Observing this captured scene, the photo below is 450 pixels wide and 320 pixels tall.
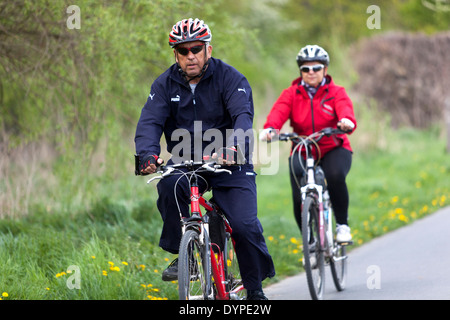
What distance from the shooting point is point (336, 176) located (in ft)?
23.4

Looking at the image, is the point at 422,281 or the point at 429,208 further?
the point at 429,208

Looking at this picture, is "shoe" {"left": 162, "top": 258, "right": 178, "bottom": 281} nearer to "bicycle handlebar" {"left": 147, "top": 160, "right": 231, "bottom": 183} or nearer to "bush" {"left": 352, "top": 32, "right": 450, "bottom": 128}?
"bicycle handlebar" {"left": 147, "top": 160, "right": 231, "bottom": 183}

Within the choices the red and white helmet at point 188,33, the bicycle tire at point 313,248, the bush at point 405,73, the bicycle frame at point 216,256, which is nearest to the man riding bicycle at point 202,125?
the red and white helmet at point 188,33

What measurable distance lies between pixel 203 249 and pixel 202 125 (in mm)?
869

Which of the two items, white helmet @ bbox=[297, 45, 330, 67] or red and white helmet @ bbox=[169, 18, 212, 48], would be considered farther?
white helmet @ bbox=[297, 45, 330, 67]

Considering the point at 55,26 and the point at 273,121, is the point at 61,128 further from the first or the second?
the point at 273,121

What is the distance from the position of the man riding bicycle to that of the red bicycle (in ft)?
0.38

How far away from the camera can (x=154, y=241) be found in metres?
8.08

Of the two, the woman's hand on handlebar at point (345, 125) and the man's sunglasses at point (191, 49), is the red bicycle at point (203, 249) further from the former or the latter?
the woman's hand on handlebar at point (345, 125)

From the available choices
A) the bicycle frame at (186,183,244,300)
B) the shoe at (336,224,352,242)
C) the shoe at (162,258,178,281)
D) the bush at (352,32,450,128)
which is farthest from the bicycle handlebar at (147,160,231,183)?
the bush at (352,32,450,128)

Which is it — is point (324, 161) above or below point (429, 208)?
above

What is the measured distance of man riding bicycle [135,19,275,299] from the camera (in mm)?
5062

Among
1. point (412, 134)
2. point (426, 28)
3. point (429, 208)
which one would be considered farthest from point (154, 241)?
point (426, 28)

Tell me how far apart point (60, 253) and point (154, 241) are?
1343 mm
